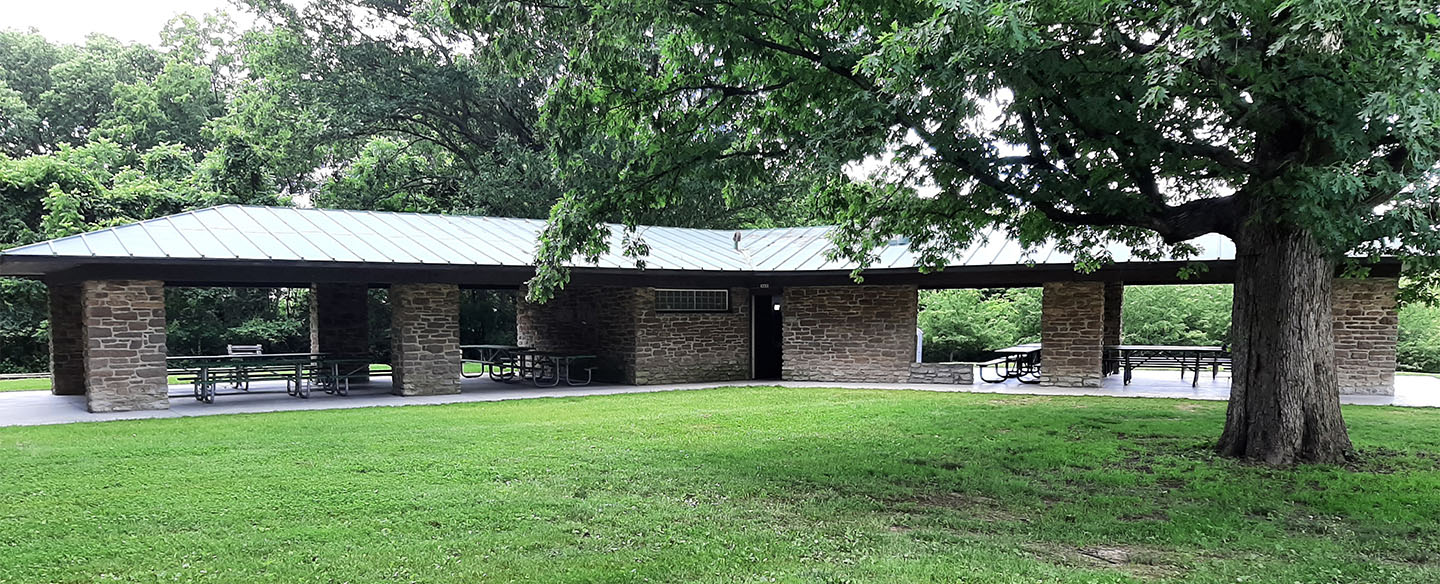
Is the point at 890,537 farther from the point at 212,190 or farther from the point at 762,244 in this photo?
the point at 212,190

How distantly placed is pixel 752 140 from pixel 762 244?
10.2m

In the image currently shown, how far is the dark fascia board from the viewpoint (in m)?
10.8

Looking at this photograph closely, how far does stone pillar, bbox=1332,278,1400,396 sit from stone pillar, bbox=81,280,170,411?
16.9 m

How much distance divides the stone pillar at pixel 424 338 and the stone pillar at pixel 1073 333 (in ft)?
32.3

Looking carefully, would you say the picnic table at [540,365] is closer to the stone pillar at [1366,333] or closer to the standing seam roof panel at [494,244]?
the standing seam roof panel at [494,244]

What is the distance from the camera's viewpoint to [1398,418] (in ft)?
32.9

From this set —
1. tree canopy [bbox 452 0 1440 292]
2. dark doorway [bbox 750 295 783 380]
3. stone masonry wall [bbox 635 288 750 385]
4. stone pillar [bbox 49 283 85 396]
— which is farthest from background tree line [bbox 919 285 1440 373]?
stone pillar [bbox 49 283 85 396]

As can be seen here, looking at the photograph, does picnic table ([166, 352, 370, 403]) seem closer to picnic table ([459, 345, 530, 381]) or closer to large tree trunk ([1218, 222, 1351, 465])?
picnic table ([459, 345, 530, 381])

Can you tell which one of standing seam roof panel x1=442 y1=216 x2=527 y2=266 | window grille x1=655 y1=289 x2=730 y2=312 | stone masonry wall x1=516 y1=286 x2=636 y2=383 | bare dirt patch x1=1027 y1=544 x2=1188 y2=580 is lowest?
bare dirt patch x1=1027 y1=544 x2=1188 y2=580

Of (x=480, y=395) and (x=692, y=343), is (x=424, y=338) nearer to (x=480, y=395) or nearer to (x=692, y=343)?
(x=480, y=395)

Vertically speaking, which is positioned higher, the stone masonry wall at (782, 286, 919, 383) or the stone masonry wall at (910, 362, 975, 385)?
the stone masonry wall at (782, 286, 919, 383)

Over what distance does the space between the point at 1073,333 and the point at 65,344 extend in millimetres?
16391

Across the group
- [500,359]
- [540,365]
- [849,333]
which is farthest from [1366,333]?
[500,359]

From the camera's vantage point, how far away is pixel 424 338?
13.2 metres
